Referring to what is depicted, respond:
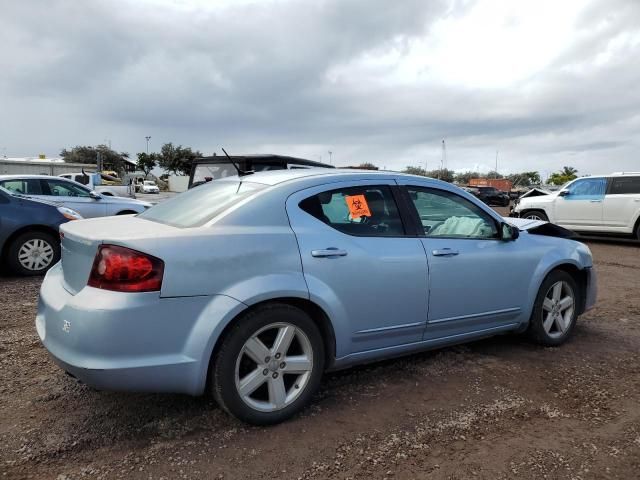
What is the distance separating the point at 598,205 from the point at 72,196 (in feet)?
38.6

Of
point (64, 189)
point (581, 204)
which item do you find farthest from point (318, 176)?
point (581, 204)

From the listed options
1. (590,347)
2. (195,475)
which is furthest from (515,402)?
(195,475)

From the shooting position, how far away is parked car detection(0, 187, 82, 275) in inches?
270

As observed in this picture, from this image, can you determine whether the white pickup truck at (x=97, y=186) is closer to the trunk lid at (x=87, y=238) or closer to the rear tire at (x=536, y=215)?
the rear tire at (x=536, y=215)

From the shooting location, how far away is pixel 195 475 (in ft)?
8.04

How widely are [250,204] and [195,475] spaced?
149cm

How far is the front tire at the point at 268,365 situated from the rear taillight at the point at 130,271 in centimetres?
51

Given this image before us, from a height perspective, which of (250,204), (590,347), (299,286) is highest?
(250,204)

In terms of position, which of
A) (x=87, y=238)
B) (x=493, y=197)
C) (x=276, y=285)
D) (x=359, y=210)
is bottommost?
(x=493, y=197)

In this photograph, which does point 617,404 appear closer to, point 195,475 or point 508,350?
point 508,350

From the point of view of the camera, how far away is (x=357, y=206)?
3.43m

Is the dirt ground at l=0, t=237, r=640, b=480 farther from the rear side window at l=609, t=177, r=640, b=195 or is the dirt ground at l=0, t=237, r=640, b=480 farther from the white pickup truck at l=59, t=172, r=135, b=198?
the white pickup truck at l=59, t=172, r=135, b=198

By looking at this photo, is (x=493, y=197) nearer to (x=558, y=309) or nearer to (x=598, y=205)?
(x=598, y=205)

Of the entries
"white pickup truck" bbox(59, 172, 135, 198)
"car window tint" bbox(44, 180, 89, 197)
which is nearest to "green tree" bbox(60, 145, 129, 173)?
"white pickup truck" bbox(59, 172, 135, 198)
